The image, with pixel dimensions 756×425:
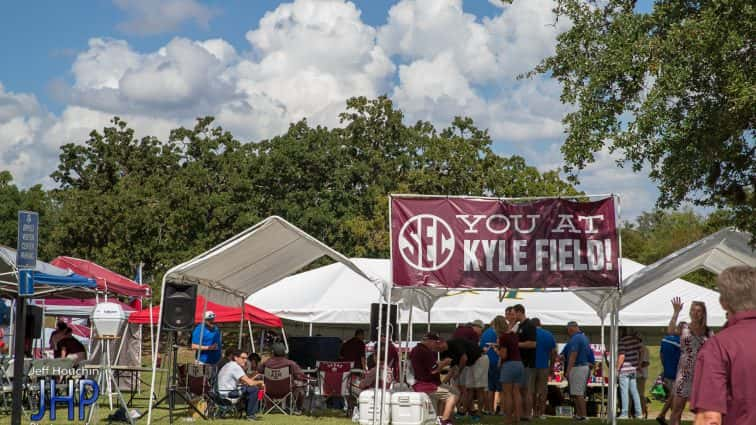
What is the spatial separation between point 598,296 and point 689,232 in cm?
4952

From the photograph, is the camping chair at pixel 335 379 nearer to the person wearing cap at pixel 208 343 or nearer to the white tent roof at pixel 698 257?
the person wearing cap at pixel 208 343

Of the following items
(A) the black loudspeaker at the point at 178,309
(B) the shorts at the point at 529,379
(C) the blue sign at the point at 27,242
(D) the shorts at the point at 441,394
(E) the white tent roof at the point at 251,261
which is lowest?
(D) the shorts at the point at 441,394

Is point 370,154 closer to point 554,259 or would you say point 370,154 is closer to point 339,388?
point 339,388

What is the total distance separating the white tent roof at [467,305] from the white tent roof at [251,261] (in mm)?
4092

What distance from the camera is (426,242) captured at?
1222 centimetres

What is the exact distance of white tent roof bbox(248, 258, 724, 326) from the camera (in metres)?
21.0

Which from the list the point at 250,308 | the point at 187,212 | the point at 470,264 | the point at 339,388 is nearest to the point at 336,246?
the point at 187,212

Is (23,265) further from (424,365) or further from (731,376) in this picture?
(731,376)

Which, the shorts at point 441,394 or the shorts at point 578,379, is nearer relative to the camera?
the shorts at point 441,394

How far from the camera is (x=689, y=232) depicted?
62344 mm

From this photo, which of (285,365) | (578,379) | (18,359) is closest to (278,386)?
(285,365)

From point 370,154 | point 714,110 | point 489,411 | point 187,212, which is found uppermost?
point 370,154

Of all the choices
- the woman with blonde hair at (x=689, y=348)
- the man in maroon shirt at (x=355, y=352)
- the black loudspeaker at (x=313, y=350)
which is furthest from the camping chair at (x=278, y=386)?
the woman with blonde hair at (x=689, y=348)

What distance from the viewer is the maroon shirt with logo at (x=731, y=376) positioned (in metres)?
3.62
